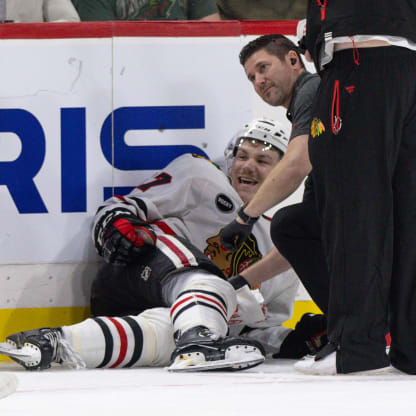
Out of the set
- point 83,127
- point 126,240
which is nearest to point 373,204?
point 126,240

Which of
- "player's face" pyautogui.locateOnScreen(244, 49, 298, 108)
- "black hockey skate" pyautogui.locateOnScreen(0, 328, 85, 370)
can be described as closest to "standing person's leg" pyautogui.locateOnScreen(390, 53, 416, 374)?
"black hockey skate" pyautogui.locateOnScreen(0, 328, 85, 370)

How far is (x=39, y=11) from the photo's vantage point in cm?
316

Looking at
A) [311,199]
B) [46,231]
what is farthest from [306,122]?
[46,231]

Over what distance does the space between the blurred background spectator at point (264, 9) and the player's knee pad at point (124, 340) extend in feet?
4.81

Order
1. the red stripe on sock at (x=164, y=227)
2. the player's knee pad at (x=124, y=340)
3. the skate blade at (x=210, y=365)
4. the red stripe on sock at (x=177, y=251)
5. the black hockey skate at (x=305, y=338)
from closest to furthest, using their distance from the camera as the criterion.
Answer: the skate blade at (x=210, y=365) < the player's knee pad at (x=124, y=340) < the red stripe on sock at (x=177, y=251) < the black hockey skate at (x=305, y=338) < the red stripe on sock at (x=164, y=227)

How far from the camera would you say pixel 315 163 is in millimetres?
1853

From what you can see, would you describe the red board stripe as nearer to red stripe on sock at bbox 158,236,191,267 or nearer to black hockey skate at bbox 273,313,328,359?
red stripe on sock at bbox 158,236,191,267

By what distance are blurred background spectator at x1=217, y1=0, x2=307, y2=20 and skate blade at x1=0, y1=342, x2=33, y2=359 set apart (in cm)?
173

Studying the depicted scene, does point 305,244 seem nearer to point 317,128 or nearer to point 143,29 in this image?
point 317,128

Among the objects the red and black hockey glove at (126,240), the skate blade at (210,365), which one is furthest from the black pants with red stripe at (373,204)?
the red and black hockey glove at (126,240)

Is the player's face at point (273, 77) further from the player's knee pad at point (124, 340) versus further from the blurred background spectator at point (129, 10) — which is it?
the player's knee pad at point (124, 340)

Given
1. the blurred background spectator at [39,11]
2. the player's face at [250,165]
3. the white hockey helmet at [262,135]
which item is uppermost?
the blurred background spectator at [39,11]

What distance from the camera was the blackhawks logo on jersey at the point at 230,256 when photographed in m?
2.85

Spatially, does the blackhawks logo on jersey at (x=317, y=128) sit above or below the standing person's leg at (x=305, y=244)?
above
